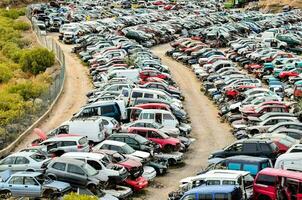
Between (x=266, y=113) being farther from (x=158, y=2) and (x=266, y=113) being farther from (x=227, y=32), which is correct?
(x=158, y=2)

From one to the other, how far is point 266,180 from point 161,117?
37.4ft

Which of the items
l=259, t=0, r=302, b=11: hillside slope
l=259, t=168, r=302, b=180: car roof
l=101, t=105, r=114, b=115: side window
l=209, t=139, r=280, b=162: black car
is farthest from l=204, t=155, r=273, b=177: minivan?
l=259, t=0, r=302, b=11: hillside slope

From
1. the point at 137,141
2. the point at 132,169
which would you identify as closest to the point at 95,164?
the point at 132,169

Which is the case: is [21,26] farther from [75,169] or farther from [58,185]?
[58,185]

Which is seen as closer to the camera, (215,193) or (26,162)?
(215,193)

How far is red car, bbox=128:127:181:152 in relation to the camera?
29.1 meters

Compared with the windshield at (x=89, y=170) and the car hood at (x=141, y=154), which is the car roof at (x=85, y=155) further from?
the car hood at (x=141, y=154)

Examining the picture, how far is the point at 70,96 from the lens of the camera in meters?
44.6

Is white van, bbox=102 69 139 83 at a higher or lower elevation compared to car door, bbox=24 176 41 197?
higher

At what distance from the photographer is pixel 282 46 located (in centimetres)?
6050

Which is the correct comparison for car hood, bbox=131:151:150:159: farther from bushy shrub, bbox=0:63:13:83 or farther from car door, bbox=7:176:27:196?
bushy shrub, bbox=0:63:13:83

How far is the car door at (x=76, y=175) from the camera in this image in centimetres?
2309

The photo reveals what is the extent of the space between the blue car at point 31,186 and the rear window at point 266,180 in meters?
6.58

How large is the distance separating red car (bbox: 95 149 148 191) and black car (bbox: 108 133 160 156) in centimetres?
213
